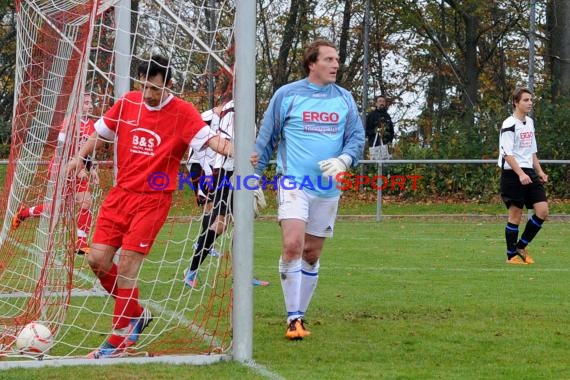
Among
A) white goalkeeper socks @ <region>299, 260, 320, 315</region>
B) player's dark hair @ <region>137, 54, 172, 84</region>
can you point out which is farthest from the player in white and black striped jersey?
player's dark hair @ <region>137, 54, 172, 84</region>

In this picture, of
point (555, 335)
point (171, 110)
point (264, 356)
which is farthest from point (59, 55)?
point (555, 335)

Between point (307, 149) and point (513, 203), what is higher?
point (307, 149)

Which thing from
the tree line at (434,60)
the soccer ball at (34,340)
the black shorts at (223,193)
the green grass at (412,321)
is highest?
the tree line at (434,60)

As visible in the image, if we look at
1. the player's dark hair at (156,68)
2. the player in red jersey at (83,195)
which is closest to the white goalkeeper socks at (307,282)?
the player in red jersey at (83,195)

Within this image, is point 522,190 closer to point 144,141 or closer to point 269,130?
point 269,130

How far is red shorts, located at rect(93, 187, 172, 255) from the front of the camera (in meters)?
6.49

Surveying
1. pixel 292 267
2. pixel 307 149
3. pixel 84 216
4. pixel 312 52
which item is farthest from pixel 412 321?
pixel 84 216

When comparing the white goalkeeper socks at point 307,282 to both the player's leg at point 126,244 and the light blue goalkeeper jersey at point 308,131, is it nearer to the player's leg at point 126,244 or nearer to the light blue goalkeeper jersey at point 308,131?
the light blue goalkeeper jersey at point 308,131

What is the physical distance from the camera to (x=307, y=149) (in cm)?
749

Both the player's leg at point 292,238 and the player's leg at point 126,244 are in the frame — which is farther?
the player's leg at point 292,238

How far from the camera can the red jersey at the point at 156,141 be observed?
6570 millimetres

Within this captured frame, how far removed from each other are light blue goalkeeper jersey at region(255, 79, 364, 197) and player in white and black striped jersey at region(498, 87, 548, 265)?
199 inches

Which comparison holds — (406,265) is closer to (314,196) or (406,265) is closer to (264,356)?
(314,196)

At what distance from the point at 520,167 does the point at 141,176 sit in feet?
22.3
